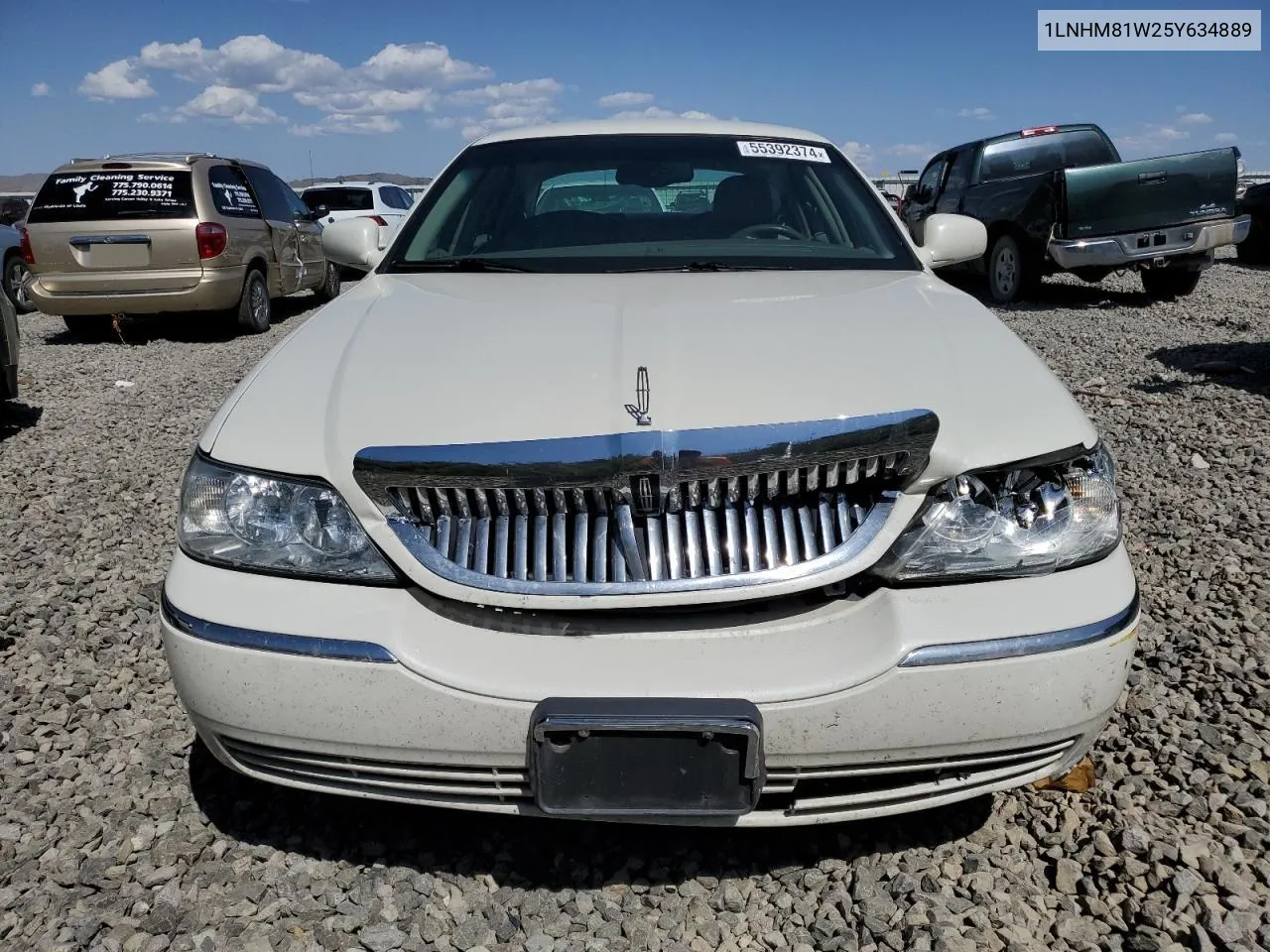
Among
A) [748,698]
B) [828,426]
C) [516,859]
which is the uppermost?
[828,426]

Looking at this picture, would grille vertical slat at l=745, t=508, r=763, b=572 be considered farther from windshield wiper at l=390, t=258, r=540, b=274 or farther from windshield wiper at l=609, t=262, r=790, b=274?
windshield wiper at l=390, t=258, r=540, b=274

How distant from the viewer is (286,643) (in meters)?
1.67

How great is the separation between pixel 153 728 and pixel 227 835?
22.3 inches

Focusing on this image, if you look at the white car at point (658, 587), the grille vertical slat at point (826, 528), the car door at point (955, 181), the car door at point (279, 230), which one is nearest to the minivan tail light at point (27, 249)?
the car door at point (279, 230)

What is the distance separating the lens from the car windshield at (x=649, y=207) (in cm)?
293

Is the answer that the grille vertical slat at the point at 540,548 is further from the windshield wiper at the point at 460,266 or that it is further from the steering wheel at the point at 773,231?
the steering wheel at the point at 773,231

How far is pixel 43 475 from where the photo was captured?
4.96 metres

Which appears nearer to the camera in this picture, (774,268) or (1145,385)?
(774,268)

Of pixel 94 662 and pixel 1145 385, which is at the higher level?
pixel 94 662

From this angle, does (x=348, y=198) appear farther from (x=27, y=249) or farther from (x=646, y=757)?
(x=646, y=757)

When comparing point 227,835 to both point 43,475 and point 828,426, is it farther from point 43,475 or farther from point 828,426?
point 43,475

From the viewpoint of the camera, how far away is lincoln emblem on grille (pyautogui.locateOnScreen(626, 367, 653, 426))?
171 centimetres

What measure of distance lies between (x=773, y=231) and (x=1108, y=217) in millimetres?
6938

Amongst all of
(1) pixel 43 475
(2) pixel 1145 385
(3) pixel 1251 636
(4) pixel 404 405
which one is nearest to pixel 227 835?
(4) pixel 404 405
